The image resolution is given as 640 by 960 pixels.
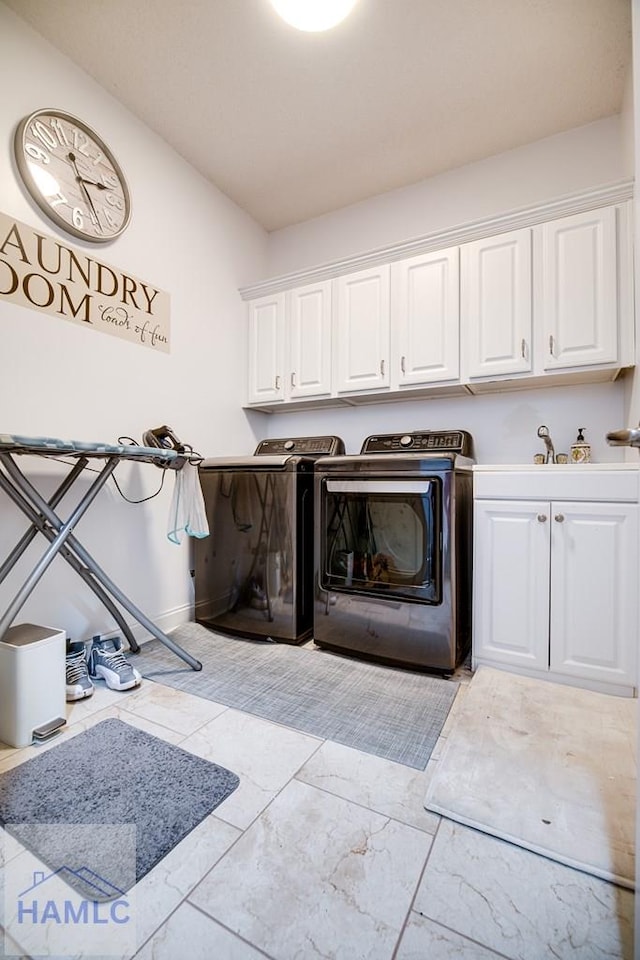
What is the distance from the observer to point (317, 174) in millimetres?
2535

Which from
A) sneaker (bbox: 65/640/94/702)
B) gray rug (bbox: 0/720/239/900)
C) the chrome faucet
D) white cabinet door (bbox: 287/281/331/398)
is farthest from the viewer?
white cabinet door (bbox: 287/281/331/398)

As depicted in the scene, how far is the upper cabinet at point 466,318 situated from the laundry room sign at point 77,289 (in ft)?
2.59

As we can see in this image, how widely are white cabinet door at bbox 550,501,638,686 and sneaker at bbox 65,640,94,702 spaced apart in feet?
5.95

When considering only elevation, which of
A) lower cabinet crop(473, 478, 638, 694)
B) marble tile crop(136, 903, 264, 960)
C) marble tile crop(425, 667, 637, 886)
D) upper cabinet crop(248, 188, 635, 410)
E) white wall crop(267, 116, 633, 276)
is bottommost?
marble tile crop(136, 903, 264, 960)

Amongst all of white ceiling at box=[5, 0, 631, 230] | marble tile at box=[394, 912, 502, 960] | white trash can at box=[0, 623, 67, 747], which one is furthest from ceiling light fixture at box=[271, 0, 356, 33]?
marble tile at box=[394, 912, 502, 960]

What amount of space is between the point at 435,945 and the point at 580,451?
1.94 meters

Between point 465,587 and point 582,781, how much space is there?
84 centimetres

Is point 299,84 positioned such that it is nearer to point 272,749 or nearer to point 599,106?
point 599,106

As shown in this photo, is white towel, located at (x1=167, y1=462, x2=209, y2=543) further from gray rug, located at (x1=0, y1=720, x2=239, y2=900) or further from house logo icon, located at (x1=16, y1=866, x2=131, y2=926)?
house logo icon, located at (x1=16, y1=866, x2=131, y2=926)

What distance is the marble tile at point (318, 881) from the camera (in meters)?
0.74

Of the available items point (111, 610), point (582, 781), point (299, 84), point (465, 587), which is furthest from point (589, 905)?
point (299, 84)

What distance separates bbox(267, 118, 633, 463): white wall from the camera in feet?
Answer: 6.95

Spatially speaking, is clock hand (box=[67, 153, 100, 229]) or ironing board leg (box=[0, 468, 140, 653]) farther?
clock hand (box=[67, 153, 100, 229])

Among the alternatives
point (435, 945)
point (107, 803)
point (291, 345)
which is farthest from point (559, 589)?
point (291, 345)
